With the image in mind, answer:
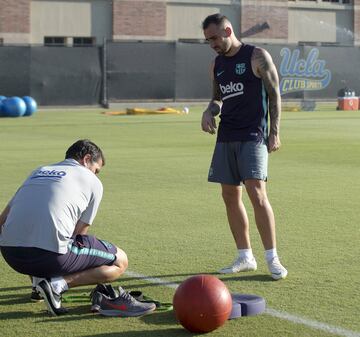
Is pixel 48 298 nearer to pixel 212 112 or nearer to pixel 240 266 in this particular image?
pixel 240 266

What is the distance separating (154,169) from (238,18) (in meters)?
36.8

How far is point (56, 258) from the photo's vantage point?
6.91m

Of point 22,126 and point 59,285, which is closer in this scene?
point 59,285

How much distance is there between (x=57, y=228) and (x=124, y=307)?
72 cm

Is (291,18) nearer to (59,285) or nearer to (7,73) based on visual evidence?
(7,73)

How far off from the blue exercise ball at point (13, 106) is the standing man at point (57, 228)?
26.2 meters

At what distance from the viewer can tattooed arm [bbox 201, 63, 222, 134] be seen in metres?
8.52

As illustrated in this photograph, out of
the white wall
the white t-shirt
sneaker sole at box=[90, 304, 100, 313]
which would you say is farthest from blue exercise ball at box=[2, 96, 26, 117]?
sneaker sole at box=[90, 304, 100, 313]

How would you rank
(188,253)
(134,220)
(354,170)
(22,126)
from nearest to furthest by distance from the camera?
(188,253) < (134,220) < (354,170) < (22,126)

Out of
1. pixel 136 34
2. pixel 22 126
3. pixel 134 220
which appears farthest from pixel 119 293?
pixel 136 34

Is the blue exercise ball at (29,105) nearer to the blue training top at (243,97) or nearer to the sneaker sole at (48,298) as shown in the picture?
the blue training top at (243,97)

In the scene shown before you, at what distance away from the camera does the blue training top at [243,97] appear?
827 cm

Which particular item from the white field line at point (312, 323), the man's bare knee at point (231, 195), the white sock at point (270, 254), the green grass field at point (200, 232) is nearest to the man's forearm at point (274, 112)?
the man's bare knee at point (231, 195)

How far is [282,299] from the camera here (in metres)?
7.38
